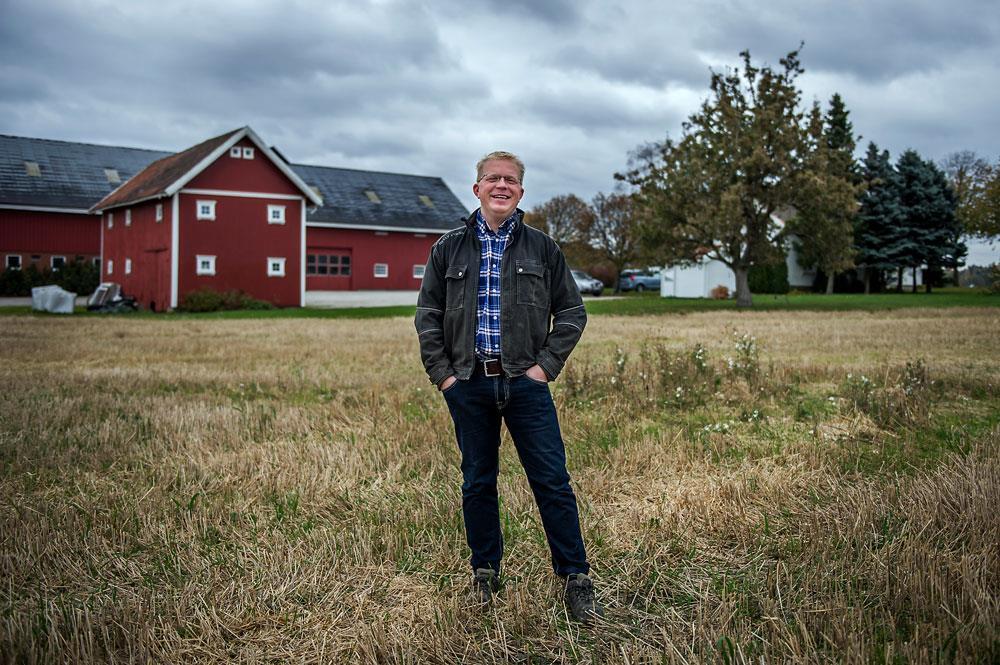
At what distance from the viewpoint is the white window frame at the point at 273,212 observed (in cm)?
3647

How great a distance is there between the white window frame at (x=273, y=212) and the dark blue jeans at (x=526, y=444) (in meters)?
34.4

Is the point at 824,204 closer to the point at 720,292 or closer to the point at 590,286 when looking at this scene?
the point at 720,292

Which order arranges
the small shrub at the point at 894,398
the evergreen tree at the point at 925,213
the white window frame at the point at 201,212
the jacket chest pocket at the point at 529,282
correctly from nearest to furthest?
the jacket chest pocket at the point at 529,282, the small shrub at the point at 894,398, the white window frame at the point at 201,212, the evergreen tree at the point at 925,213

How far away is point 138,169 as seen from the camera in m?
53.7

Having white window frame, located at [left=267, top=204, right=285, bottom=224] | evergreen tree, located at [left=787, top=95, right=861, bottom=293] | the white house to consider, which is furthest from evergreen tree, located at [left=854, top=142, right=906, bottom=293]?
white window frame, located at [left=267, top=204, right=285, bottom=224]

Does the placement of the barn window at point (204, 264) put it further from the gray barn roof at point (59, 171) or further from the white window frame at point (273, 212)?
the gray barn roof at point (59, 171)

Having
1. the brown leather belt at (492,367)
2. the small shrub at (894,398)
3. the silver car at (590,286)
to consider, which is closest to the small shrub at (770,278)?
the silver car at (590,286)

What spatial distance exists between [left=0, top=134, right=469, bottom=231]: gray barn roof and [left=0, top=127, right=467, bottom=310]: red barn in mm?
81

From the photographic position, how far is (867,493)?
4938mm

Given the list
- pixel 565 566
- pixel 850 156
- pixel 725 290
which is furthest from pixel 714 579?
pixel 725 290

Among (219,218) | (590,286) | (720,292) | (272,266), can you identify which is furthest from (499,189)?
(590,286)

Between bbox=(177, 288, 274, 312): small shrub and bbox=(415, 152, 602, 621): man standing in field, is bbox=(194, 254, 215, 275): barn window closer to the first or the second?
bbox=(177, 288, 274, 312): small shrub

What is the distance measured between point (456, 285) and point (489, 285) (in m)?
0.14

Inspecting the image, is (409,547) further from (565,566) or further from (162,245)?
(162,245)
